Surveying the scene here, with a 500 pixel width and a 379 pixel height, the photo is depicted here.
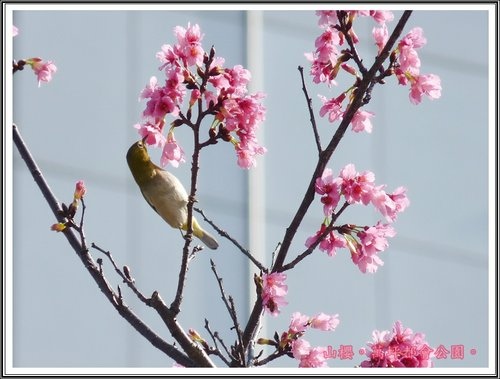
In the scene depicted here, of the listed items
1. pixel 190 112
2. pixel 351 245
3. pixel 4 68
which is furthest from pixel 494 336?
pixel 4 68

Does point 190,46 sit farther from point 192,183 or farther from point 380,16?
point 380,16

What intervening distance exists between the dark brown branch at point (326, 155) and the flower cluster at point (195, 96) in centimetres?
31

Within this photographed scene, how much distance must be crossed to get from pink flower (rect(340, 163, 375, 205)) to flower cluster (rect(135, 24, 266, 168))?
360mm

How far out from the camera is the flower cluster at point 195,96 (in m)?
3.71

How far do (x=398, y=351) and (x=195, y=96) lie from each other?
1.22 m

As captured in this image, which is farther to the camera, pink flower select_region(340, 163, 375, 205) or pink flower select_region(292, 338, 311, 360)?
pink flower select_region(292, 338, 311, 360)

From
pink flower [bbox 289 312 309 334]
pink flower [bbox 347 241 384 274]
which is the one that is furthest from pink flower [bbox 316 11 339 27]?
pink flower [bbox 289 312 309 334]

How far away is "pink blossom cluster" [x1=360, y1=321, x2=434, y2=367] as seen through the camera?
3994mm

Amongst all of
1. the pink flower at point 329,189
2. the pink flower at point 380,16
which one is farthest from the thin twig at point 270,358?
the pink flower at point 380,16

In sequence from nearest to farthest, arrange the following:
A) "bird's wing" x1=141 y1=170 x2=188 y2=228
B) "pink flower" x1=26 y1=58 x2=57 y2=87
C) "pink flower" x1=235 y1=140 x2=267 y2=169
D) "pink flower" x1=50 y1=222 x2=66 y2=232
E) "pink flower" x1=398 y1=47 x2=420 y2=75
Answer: "pink flower" x1=50 y1=222 x2=66 y2=232 → "pink flower" x1=398 y1=47 x2=420 y2=75 → "pink flower" x1=235 y1=140 x2=267 y2=169 → "pink flower" x1=26 y1=58 x2=57 y2=87 → "bird's wing" x1=141 y1=170 x2=188 y2=228

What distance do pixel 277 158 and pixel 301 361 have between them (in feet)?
19.3

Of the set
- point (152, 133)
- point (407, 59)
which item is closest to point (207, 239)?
point (152, 133)

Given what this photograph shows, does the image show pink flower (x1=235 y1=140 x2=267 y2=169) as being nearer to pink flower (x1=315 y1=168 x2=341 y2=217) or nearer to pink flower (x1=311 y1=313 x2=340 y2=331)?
pink flower (x1=315 y1=168 x2=341 y2=217)

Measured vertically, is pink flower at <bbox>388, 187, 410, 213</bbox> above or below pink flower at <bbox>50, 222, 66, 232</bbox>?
above
